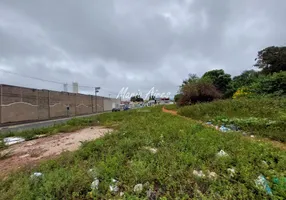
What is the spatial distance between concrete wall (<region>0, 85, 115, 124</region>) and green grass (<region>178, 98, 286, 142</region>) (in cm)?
1559

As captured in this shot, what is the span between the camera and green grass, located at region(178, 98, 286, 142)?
501cm

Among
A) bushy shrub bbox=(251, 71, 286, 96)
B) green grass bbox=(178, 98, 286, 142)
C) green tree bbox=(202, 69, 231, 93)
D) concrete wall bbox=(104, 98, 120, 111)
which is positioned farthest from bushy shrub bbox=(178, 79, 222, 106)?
concrete wall bbox=(104, 98, 120, 111)

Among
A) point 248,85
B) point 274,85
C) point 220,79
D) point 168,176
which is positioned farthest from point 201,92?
point 168,176

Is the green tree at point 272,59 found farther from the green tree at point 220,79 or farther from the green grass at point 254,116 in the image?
the green grass at point 254,116

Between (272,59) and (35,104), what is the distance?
2853 cm

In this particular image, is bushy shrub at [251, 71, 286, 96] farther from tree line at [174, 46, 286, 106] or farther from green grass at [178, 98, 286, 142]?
green grass at [178, 98, 286, 142]

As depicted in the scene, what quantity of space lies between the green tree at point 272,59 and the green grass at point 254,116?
14.8 meters

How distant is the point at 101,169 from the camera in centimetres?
263

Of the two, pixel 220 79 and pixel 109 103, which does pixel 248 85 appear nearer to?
pixel 220 79

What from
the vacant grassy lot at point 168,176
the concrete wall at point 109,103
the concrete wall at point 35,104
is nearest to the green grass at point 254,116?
Answer: the vacant grassy lot at point 168,176

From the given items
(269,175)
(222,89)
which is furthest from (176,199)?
(222,89)

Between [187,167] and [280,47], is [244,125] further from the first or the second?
[280,47]

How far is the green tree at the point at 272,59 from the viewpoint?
62.6 feet

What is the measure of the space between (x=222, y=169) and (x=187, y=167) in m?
0.52
